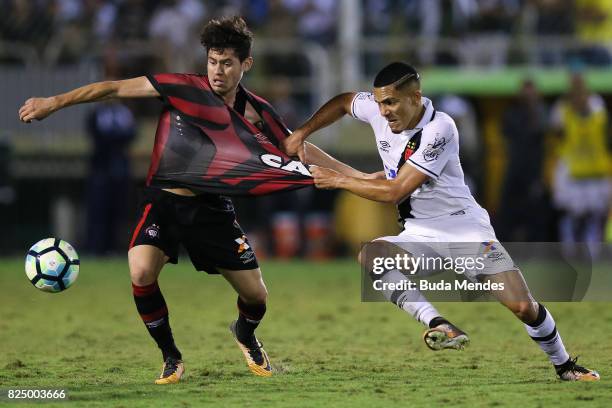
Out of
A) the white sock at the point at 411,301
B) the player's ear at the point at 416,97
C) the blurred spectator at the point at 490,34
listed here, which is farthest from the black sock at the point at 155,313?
the blurred spectator at the point at 490,34

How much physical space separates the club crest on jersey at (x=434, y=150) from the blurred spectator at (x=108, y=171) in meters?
11.0

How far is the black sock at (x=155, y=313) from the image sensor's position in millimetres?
8805

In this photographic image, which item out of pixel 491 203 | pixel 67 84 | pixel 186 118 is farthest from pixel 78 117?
pixel 186 118

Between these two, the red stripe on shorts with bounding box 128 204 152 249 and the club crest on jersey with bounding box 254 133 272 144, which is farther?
the club crest on jersey with bounding box 254 133 272 144

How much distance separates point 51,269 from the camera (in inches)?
363

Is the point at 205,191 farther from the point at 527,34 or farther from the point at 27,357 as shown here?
the point at 527,34

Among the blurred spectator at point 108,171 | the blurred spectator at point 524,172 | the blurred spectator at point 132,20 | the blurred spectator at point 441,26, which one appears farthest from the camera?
the blurred spectator at point 441,26

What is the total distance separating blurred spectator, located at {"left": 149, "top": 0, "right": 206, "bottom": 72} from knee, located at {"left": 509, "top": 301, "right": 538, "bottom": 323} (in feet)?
38.6

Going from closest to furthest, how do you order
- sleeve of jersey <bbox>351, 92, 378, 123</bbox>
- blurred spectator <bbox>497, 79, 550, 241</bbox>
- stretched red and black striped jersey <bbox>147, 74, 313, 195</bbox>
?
stretched red and black striped jersey <bbox>147, 74, 313, 195</bbox>, sleeve of jersey <bbox>351, 92, 378, 123</bbox>, blurred spectator <bbox>497, 79, 550, 241</bbox>

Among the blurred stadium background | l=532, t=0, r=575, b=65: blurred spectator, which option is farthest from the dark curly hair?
l=532, t=0, r=575, b=65: blurred spectator

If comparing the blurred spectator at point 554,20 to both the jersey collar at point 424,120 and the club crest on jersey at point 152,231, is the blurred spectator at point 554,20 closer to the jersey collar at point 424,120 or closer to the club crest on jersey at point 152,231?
the jersey collar at point 424,120

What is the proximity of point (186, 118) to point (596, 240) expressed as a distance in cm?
1096

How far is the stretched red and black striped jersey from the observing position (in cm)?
884

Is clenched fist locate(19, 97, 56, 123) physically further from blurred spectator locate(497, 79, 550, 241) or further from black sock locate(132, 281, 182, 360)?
blurred spectator locate(497, 79, 550, 241)
